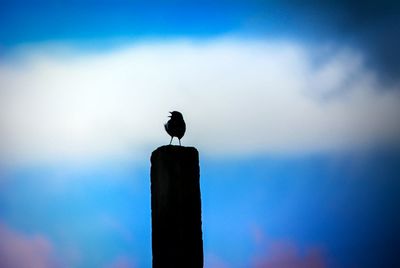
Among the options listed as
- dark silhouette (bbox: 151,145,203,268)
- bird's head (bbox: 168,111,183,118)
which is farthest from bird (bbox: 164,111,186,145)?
dark silhouette (bbox: 151,145,203,268)

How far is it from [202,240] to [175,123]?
2.16 m

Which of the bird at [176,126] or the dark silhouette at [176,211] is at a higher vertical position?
the bird at [176,126]

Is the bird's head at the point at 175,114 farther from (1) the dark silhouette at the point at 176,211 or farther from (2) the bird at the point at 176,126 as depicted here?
(1) the dark silhouette at the point at 176,211

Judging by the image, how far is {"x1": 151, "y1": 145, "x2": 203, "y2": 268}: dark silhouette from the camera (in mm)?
3211

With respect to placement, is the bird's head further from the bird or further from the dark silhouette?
the dark silhouette

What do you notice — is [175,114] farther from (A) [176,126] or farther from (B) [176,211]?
(B) [176,211]

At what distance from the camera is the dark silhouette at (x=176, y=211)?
3211 mm

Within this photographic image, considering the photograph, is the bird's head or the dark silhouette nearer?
the dark silhouette

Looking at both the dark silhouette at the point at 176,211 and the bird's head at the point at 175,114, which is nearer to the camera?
the dark silhouette at the point at 176,211

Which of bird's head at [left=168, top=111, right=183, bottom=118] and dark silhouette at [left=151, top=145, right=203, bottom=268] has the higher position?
bird's head at [left=168, top=111, right=183, bottom=118]

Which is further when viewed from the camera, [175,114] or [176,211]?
[175,114]

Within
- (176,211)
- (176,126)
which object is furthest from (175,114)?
(176,211)

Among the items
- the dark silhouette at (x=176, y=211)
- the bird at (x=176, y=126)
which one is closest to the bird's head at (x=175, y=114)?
the bird at (x=176, y=126)

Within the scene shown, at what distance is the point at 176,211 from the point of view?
3.24 metres
